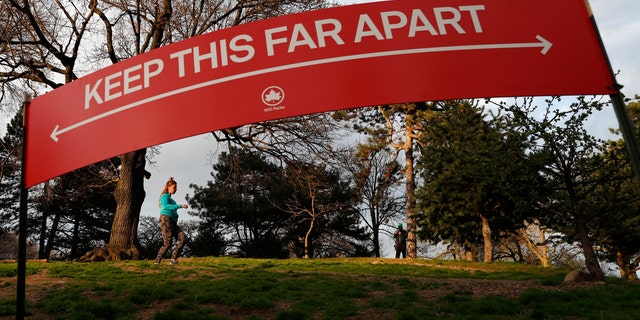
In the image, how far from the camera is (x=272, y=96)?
3.74 metres

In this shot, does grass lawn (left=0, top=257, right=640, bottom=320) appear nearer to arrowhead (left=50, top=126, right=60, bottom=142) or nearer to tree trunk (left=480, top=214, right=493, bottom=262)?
arrowhead (left=50, top=126, right=60, bottom=142)

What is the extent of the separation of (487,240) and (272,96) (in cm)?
2114

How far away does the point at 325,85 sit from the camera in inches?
146

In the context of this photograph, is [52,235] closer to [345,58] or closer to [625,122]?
[345,58]

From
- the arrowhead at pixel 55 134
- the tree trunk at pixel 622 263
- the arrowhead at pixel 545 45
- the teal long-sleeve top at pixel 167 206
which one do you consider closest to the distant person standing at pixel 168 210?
the teal long-sleeve top at pixel 167 206

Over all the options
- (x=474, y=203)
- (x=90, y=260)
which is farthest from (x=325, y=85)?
(x=474, y=203)

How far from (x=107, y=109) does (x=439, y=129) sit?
21.9m

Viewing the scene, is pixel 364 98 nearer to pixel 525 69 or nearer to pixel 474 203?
pixel 525 69

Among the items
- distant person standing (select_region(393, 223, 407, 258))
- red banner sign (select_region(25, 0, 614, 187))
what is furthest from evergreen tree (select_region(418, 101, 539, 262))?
red banner sign (select_region(25, 0, 614, 187))

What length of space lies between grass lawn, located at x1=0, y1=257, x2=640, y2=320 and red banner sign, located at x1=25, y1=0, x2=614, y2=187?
398 cm

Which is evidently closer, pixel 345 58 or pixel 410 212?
pixel 345 58

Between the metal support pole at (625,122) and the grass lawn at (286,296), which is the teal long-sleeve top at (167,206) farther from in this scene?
the metal support pole at (625,122)

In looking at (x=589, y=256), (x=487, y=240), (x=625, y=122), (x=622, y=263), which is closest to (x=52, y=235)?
(x=487, y=240)

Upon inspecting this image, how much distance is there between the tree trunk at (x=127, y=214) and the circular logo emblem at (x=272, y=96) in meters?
12.6
